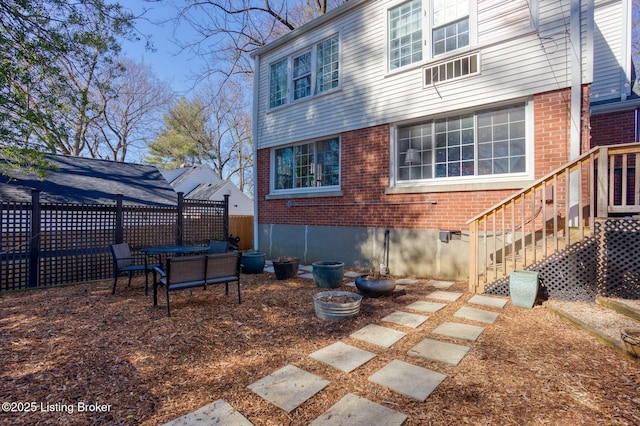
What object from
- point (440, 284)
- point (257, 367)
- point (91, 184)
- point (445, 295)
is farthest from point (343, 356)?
point (91, 184)

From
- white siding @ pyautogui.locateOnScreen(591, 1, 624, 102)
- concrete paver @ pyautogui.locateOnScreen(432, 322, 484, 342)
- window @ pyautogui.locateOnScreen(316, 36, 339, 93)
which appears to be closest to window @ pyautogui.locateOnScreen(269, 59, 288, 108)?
window @ pyautogui.locateOnScreen(316, 36, 339, 93)

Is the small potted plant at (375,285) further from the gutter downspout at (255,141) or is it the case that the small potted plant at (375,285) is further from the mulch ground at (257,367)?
the gutter downspout at (255,141)

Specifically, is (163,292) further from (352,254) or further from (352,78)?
(352,78)

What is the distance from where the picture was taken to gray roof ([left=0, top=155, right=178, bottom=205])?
9.46 metres

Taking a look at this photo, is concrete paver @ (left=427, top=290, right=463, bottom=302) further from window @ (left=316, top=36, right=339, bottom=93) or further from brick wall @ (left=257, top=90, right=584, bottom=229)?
window @ (left=316, top=36, right=339, bottom=93)

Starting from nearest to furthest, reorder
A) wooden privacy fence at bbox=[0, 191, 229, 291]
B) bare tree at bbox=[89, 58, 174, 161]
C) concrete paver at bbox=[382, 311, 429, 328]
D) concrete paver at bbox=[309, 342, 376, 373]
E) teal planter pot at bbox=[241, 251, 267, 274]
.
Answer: concrete paver at bbox=[309, 342, 376, 373]
concrete paver at bbox=[382, 311, 429, 328]
wooden privacy fence at bbox=[0, 191, 229, 291]
teal planter pot at bbox=[241, 251, 267, 274]
bare tree at bbox=[89, 58, 174, 161]

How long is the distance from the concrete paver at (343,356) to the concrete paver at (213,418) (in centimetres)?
102

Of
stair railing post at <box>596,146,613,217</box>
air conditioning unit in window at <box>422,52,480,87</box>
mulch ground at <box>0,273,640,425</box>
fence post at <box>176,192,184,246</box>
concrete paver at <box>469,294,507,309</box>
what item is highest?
air conditioning unit in window at <box>422,52,480,87</box>

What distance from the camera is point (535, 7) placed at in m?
5.54

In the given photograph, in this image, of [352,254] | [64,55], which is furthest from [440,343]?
[64,55]

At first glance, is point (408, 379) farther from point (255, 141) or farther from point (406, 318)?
point (255, 141)

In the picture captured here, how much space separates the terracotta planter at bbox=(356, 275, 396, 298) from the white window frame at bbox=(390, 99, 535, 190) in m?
2.67

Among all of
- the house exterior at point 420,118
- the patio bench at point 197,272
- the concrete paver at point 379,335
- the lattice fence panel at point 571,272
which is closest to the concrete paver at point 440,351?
the concrete paver at point 379,335

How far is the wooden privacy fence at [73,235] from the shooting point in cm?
596
